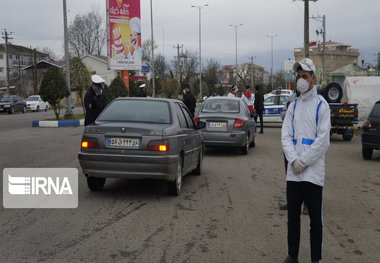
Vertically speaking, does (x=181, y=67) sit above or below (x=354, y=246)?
above

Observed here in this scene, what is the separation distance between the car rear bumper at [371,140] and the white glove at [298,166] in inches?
332

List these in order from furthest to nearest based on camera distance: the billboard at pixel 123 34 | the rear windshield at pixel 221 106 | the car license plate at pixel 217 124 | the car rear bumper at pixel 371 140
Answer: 1. the billboard at pixel 123 34
2. the rear windshield at pixel 221 106
3. the car license plate at pixel 217 124
4. the car rear bumper at pixel 371 140

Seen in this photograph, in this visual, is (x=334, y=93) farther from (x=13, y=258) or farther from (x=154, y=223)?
(x=13, y=258)

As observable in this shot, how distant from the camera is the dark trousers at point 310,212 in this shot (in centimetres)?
416

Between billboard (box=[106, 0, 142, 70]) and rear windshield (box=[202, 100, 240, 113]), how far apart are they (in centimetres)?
1846

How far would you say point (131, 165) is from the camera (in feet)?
22.4

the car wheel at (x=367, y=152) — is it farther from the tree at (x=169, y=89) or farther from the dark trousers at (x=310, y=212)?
the tree at (x=169, y=89)

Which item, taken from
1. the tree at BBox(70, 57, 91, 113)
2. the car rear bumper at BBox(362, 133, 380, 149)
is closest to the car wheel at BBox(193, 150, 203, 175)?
the car rear bumper at BBox(362, 133, 380, 149)

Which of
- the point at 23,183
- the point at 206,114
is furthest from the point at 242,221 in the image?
the point at 206,114

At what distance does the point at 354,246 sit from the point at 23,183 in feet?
Result: 19.1

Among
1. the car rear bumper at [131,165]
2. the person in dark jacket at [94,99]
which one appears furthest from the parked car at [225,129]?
the car rear bumper at [131,165]

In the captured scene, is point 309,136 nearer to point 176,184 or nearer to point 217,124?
point 176,184

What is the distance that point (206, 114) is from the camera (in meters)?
12.5

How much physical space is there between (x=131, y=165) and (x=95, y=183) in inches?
44.4
